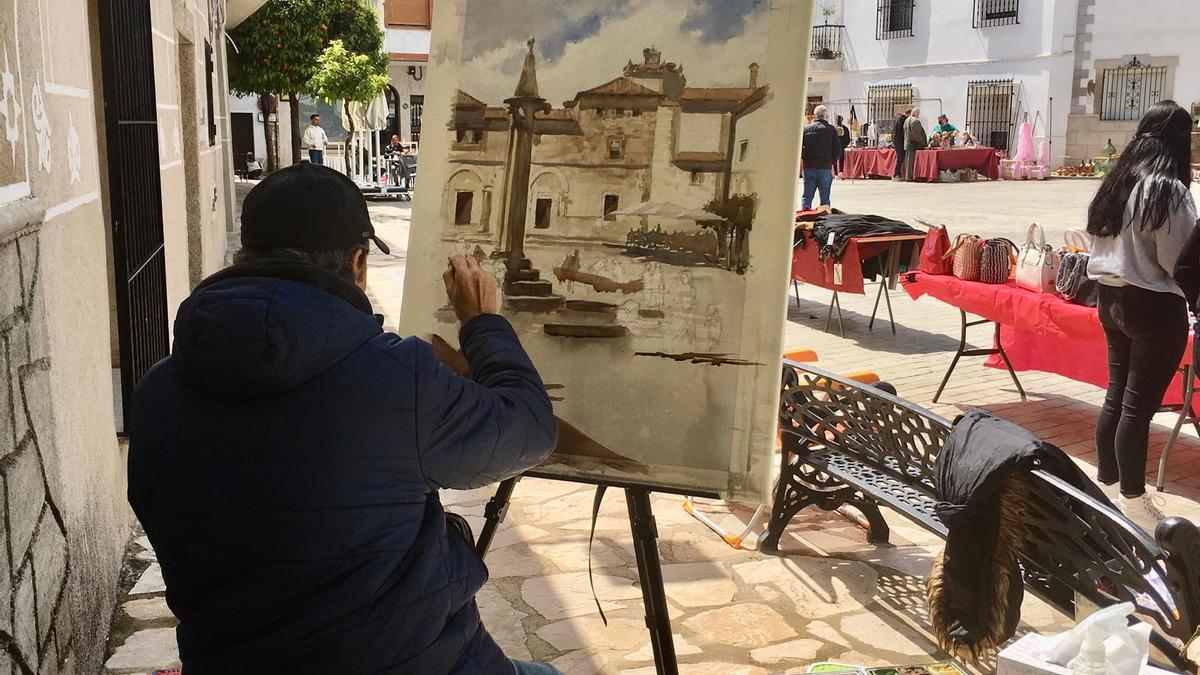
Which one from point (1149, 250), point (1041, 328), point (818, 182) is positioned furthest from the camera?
point (818, 182)

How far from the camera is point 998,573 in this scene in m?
2.93

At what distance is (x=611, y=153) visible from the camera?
2.38 m

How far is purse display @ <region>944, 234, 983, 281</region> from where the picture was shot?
6.38 m

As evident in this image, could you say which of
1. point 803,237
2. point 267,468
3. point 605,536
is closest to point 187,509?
point 267,468

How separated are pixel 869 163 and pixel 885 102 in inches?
266

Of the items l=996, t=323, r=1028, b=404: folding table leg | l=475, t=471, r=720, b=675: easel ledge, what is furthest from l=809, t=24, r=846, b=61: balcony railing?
l=475, t=471, r=720, b=675: easel ledge

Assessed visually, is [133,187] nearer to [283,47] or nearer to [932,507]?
[932,507]

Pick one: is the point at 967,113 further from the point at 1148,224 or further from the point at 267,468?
the point at 267,468

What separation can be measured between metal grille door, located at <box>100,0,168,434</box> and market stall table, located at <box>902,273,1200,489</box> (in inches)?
170

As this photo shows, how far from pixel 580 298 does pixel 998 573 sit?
144cm

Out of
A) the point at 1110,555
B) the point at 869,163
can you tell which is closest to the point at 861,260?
the point at 1110,555

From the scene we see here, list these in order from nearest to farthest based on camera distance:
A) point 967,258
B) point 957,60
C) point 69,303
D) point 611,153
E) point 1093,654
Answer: point 1093,654 < point 611,153 < point 69,303 < point 967,258 < point 957,60

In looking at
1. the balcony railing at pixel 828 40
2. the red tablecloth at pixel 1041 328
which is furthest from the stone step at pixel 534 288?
the balcony railing at pixel 828 40

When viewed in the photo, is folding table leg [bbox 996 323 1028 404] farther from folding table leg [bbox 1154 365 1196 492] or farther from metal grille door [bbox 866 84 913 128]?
metal grille door [bbox 866 84 913 128]
